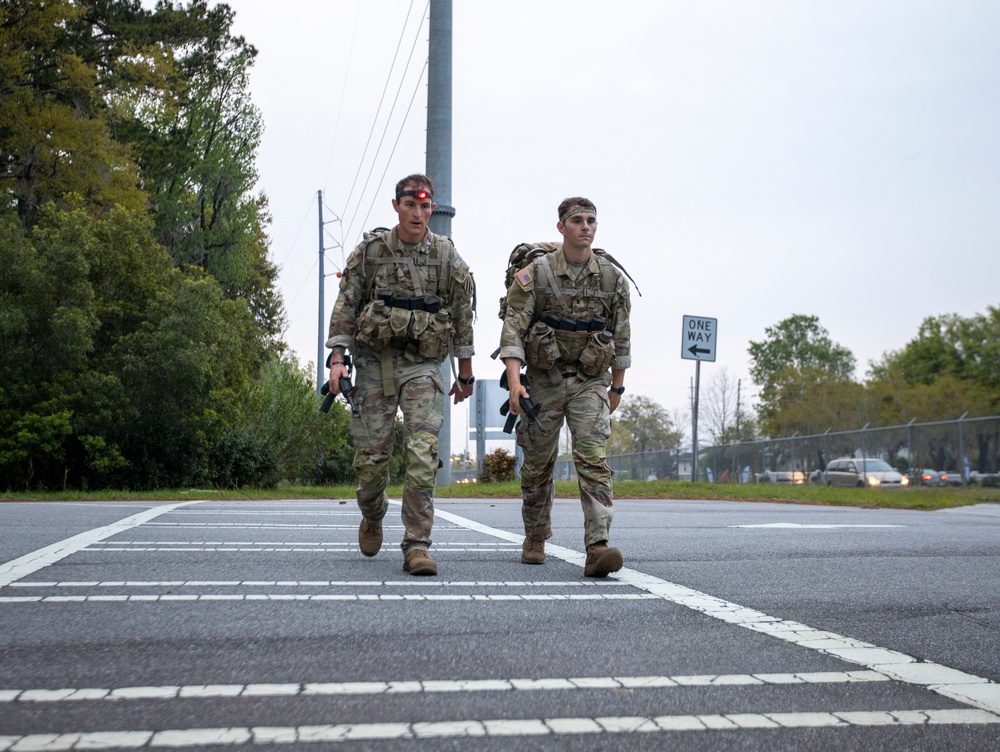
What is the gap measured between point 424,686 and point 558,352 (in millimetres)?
3330

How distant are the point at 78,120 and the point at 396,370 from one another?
2338 cm

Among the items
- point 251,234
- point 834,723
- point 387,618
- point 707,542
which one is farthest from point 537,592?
point 251,234

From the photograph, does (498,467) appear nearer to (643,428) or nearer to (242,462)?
(242,462)

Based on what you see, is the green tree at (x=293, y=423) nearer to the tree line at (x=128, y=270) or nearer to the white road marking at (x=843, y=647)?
the tree line at (x=128, y=270)

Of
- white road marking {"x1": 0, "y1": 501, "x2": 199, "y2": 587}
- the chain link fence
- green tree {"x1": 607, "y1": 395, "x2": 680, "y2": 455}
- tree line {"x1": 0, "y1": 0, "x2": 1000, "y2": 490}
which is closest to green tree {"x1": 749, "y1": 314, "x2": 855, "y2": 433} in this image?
green tree {"x1": 607, "y1": 395, "x2": 680, "y2": 455}

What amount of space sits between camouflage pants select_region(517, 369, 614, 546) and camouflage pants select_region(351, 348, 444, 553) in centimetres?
55

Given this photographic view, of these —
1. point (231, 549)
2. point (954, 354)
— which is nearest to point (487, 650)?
point (231, 549)

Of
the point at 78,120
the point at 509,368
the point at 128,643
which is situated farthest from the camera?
the point at 78,120

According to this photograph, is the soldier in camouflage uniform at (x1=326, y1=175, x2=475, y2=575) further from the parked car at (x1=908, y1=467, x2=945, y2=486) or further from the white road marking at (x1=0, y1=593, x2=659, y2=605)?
the parked car at (x1=908, y1=467, x2=945, y2=486)

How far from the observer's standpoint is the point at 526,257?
6.55 meters

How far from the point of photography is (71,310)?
22.3 m

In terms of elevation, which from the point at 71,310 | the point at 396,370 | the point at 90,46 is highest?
the point at 90,46

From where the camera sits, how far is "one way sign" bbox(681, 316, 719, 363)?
2105cm

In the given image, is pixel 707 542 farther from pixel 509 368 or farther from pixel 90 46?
pixel 90 46
